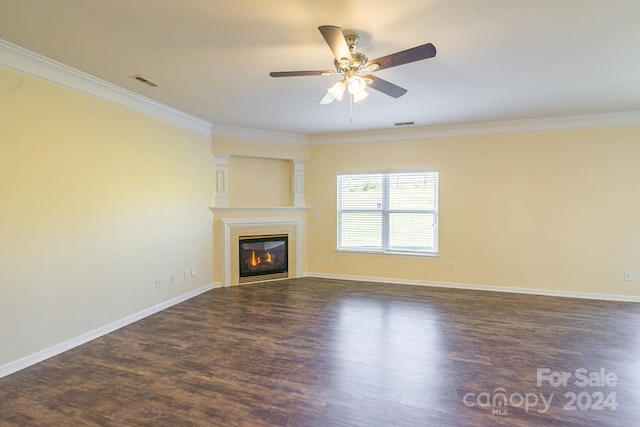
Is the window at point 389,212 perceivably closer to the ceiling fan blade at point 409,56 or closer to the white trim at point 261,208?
the white trim at point 261,208

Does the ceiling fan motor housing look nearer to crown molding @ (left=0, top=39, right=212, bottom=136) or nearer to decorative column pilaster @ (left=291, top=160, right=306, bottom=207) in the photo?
crown molding @ (left=0, top=39, right=212, bottom=136)

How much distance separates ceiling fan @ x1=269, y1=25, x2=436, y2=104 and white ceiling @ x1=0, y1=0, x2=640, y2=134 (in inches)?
8.0

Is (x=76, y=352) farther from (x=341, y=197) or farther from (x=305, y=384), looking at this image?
(x=341, y=197)

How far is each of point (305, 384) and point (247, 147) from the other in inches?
155

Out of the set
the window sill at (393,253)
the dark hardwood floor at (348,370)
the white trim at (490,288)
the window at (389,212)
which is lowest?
the dark hardwood floor at (348,370)

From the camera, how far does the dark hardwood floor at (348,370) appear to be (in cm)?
204

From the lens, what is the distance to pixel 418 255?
5.22 metres

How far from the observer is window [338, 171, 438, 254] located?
5230mm

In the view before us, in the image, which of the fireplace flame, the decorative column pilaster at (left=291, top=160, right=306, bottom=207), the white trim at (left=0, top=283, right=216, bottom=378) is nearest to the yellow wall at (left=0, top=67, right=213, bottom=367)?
the white trim at (left=0, top=283, right=216, bottom=378)

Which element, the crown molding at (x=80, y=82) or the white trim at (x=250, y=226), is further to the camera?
the white trim at (x=250, y=226)

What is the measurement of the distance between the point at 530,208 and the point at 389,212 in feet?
6.94

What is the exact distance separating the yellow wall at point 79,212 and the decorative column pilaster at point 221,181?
72cm

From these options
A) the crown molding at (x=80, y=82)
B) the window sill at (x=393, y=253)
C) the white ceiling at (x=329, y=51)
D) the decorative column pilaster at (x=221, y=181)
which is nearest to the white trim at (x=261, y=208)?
the decorative column pilaster at (x=221, y=181)

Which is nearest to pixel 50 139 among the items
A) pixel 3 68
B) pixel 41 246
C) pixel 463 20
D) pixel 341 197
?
pixel 3 68
